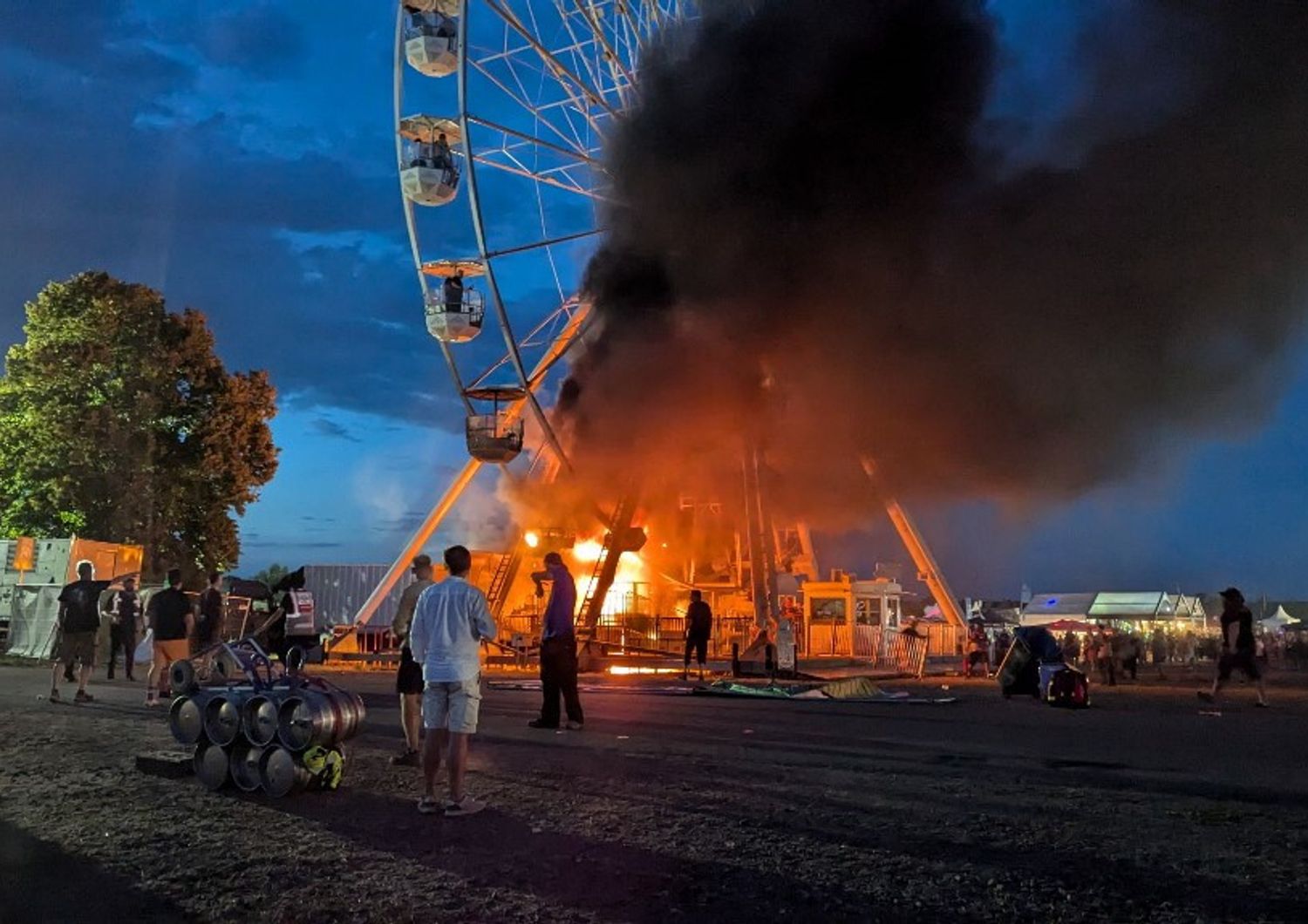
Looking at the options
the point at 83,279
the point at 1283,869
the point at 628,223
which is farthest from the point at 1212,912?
the point at 83,279

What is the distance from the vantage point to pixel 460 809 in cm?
564

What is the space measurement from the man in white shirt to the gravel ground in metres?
0.21

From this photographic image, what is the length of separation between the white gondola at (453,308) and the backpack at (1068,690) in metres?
14.9

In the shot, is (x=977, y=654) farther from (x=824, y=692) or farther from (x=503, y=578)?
(x=503, y=578)

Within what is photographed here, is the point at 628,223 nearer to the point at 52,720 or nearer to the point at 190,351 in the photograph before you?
the point at 190,351

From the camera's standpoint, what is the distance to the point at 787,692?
46.2ft

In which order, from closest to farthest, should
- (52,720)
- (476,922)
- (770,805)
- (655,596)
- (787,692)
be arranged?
(476,922) → (770,805) → (52,720) → (787,692) → (655,596)

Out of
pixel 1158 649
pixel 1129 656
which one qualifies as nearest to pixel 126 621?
pixel 1129 656

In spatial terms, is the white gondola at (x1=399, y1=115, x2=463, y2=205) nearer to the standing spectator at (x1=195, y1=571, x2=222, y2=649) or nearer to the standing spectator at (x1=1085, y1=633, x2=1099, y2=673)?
the standing spectator at (x1=195, y1=571, x2=222, y2=649)

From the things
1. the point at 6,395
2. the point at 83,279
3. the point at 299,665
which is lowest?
the point at 299,665

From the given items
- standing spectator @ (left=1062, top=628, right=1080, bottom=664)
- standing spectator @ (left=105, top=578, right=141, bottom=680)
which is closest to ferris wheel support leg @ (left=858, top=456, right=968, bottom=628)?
standing spectator @ (left=1062, top=628, right=1080, bottom=664)

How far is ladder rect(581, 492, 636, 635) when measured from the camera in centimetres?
2423

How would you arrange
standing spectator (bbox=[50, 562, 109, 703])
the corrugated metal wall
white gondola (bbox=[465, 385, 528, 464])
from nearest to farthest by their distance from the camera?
standing spectator (bbox=[50, 562, 109, 703]), white gondola (bbox=[465, 385, 528, 464]), the corrugated metal wall

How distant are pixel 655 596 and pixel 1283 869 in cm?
2774
